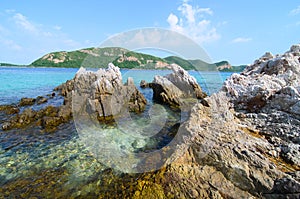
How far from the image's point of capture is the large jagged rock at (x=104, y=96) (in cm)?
1416

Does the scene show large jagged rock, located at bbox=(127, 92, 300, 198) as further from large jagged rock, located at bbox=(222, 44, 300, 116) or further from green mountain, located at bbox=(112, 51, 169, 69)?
green mountain, located at bbox=(112, 51, 169, 69)

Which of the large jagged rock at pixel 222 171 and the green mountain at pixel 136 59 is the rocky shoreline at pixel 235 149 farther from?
the green mountain at pixel 136 59

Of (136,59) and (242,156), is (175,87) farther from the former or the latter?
(242,156)

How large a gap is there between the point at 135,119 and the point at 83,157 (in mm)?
6492

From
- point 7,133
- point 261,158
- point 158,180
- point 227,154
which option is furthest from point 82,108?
point 261,158

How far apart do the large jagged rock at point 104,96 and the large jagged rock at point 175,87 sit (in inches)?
122

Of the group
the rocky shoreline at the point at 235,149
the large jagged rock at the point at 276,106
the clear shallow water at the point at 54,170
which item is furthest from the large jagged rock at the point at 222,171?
the clear shallow water at the point at 54,170

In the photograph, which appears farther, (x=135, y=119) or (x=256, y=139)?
(x=135, y=119)

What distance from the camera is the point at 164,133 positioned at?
A: 35.2 feet

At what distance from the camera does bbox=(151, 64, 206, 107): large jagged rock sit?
19391 mm

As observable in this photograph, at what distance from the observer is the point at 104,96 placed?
50.9ft

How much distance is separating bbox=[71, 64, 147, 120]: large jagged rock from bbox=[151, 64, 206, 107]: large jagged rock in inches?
122

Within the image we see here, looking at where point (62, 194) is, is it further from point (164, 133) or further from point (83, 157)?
point (164, 133)

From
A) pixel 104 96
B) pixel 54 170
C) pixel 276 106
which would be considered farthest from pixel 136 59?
pixel 54 170
